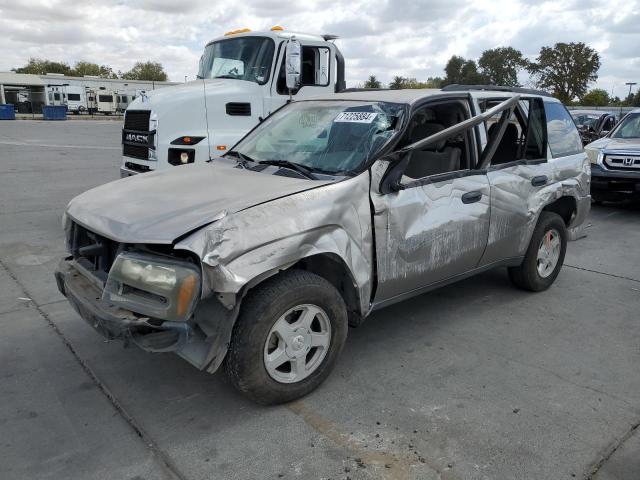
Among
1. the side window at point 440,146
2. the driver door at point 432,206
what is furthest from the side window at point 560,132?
the side window at point 440,146

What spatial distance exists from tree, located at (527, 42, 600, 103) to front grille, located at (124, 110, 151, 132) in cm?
5586

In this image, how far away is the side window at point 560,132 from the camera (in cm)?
500

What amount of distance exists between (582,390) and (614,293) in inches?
86.5

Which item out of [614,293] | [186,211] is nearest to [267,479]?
[186,211]

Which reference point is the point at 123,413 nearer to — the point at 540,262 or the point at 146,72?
the point at 540,262

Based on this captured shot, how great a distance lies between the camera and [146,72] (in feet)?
354

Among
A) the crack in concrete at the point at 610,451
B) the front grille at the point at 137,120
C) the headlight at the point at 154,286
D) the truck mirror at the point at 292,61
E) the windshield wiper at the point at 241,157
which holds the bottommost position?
the crack in concrete at the point at 610,451

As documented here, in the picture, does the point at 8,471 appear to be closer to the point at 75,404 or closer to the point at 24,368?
the point at 75,404

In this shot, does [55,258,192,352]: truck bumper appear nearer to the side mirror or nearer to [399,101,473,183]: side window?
the side mirror

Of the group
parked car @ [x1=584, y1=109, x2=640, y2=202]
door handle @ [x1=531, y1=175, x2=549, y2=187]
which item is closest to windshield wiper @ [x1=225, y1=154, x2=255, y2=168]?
door handle @ [x1=531, y1=175, x2=549, y2=187]

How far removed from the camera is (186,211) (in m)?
3.00

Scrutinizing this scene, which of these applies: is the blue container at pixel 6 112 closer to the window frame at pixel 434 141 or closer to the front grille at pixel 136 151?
the front grille at pixel 136 151

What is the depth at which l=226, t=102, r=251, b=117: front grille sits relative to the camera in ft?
24.7

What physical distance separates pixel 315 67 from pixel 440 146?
4.29m
